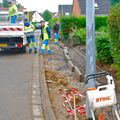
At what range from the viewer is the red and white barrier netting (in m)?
7.16

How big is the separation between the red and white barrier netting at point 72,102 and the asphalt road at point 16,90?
31.2 inches

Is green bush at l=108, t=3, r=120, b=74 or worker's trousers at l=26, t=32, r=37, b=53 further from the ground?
green bush at l=108, t=3, r=120, b=74

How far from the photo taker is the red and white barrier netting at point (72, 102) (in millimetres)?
7155

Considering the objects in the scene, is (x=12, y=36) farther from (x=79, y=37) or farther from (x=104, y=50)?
(x=104, y=50)

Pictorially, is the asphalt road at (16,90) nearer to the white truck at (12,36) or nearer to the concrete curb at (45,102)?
the concrete curb at (45,102)

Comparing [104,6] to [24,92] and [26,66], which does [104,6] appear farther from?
[24,92]

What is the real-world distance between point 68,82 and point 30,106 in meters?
2.97

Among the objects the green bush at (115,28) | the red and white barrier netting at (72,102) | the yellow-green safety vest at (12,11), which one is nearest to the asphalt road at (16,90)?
the red and white barrier netting at (72,102)

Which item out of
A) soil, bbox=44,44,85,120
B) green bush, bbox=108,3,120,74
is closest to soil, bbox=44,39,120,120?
soil, bbox=44,44,85,120

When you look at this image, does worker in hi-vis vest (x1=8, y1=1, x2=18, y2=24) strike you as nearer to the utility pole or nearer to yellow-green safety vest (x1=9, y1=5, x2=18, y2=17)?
yellow-green safety vest (x1=9, y1=5, x2=18, y2=17)

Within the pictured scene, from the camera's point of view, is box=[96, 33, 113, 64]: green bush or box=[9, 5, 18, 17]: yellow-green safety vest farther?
box=[9, 5, 18, 17]: yellow-green safety vest

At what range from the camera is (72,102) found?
8.05 meters

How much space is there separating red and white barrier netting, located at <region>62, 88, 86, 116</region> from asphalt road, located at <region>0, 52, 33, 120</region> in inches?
31.2

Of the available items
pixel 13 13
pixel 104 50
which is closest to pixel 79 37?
pixel 13 13
